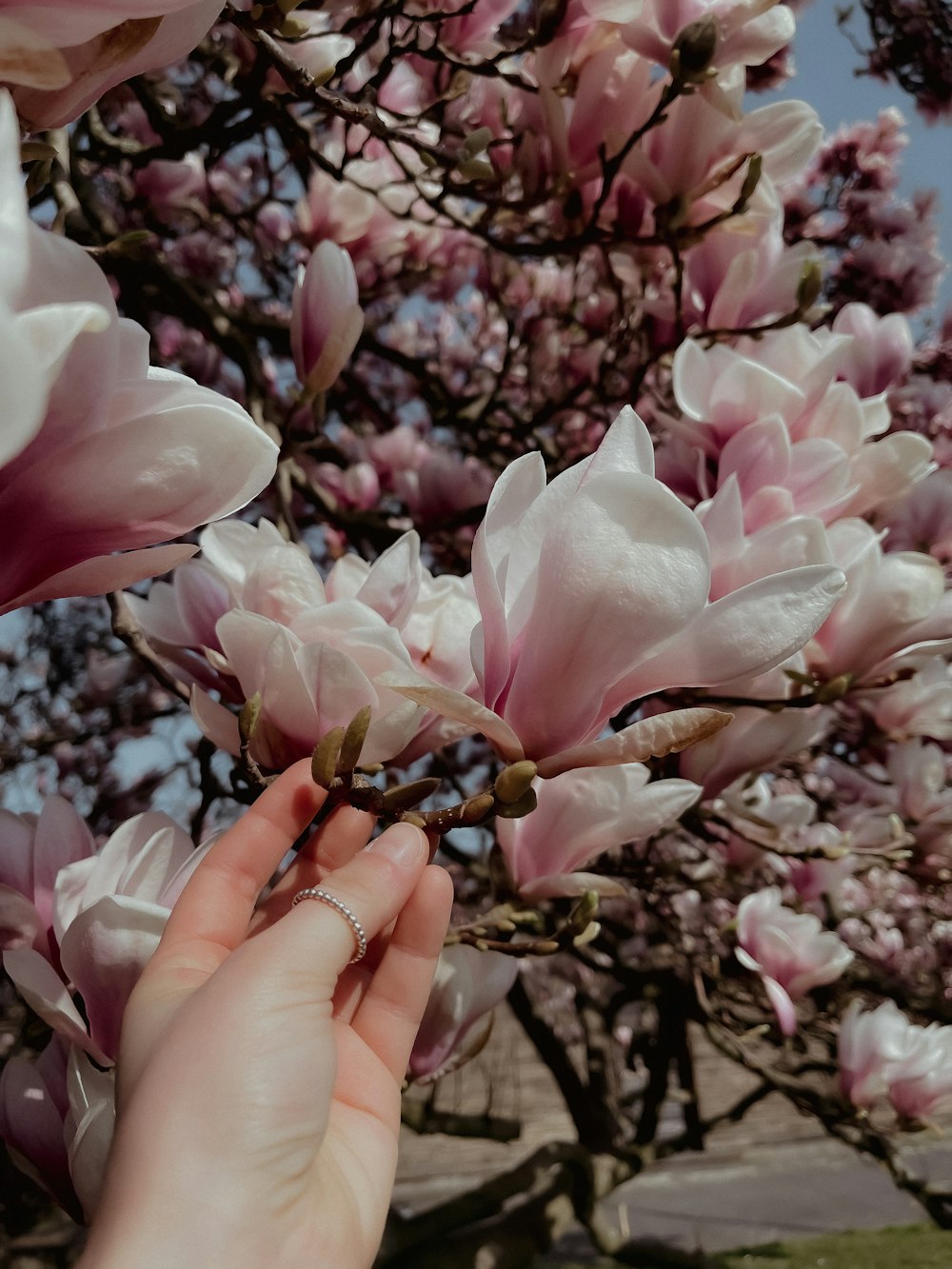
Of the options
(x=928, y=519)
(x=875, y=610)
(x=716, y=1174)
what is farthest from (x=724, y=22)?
(x=716, y=1174)

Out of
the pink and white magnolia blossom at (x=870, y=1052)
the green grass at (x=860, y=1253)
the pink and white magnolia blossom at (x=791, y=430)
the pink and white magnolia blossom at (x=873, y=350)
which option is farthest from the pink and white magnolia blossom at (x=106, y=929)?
the green grass at (x=860, y=1253)

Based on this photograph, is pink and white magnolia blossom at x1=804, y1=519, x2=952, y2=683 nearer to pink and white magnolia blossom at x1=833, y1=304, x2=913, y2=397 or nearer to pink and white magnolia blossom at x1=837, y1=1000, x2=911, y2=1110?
pink and white magnolia blossom at x1=833, y1=304, x2=913, y2=397

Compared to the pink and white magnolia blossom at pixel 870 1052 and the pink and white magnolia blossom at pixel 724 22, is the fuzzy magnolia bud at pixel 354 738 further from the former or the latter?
the pink and white magnolia blossom at pixel 870 1052

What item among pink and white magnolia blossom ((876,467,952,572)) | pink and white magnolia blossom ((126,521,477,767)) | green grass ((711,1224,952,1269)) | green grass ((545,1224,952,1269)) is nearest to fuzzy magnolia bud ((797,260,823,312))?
pink and white magnolia blossom ((876,467,952,572))

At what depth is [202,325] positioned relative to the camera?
4.95 ft

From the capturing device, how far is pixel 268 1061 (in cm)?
51

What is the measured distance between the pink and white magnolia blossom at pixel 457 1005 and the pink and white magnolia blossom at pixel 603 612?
1.18ft

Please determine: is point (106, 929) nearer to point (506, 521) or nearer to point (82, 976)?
point (82, 976)

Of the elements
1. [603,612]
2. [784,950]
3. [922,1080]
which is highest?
[603,612]

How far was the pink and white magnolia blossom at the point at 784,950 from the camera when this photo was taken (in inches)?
51.5

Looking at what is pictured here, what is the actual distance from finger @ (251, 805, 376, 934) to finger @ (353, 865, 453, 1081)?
0.06 metres

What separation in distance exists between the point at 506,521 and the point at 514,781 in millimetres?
146

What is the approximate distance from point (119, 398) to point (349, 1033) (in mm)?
465

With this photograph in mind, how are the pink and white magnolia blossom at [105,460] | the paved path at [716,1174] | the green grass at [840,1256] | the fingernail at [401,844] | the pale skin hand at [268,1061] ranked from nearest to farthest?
the pink and white magnolia blossom at [105,460] → the pale skin hand at [268,1061] → the fingernail at [401,844] → the green grass at [840,1256] → the paved path at [716,1174]
